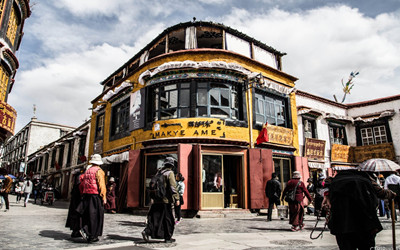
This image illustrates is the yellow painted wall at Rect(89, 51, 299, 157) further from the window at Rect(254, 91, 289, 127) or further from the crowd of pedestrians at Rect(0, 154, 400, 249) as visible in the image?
the crowd of pedestrians at Rect(0, 154, 400, 249)

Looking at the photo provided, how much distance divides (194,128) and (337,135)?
41.2ft

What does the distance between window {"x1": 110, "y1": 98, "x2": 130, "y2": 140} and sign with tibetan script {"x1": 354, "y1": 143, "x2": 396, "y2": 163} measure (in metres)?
16.2

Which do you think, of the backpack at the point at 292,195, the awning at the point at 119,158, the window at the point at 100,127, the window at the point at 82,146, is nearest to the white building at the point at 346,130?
the backpack at the point at 292,195

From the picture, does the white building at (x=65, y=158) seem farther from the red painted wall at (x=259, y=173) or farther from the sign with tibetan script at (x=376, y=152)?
the sign with tibetan script at (x=376, y=152)

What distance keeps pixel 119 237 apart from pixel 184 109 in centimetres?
808

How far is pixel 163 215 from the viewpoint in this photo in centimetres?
575

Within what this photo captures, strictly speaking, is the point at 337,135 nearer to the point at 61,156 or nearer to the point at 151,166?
the point at 151,166

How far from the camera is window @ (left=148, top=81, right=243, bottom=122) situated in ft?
44.6

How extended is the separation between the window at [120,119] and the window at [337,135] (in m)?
13.8

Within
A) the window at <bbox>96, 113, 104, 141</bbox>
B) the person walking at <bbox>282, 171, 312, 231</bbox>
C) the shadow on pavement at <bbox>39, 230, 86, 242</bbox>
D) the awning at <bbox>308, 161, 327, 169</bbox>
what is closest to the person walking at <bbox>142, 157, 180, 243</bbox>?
the shadow on pavement at <bbox>39, 230, 86, 242</bbox>

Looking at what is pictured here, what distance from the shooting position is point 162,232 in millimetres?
5641

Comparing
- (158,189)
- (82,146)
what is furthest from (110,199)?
(82,146)

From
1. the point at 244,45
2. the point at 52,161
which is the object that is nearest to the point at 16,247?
the point at 244,45

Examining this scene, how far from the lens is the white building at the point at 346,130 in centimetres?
1811
